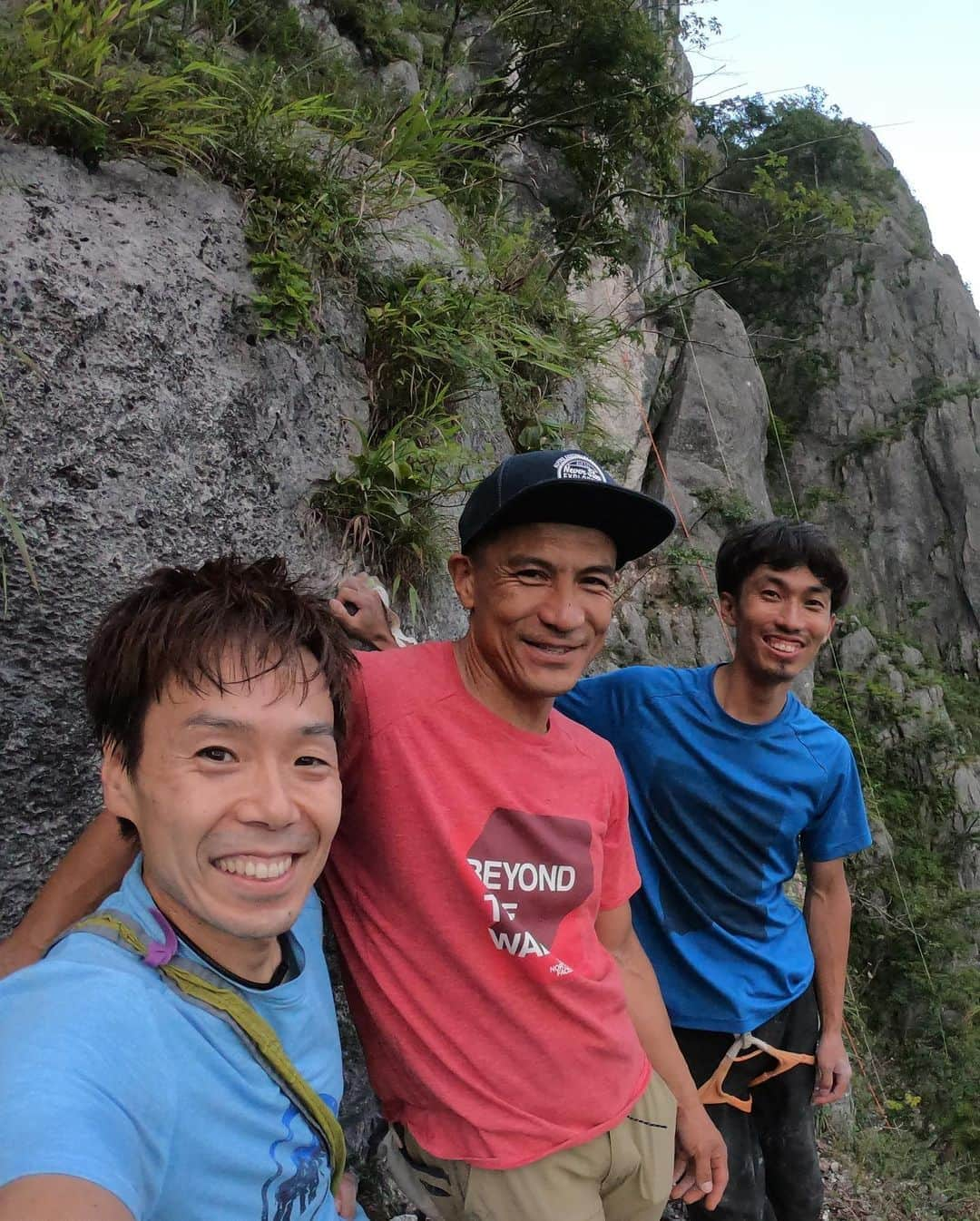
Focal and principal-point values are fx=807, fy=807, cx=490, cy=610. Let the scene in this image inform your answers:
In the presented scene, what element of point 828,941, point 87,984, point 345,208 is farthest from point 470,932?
point 345,208

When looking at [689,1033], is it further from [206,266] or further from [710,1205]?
[206,266]

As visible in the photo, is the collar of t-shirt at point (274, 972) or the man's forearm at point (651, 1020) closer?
the collar of t-shirt at point (274, 972)

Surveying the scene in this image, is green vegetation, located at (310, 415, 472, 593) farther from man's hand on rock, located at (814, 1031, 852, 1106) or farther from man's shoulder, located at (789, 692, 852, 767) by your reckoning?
man's hand on rock, located at (814, 1031, 852, 1106)

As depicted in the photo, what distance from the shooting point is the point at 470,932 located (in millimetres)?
1604

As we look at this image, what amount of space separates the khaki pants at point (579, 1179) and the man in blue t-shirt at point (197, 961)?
0.28 m

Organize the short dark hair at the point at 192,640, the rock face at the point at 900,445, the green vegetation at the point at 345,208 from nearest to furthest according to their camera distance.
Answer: the short dark hair at the point at 192,640
the green vegetation at the point at 345,208
the rock face at the point at 900,445

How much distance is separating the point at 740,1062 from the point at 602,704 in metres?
1.24

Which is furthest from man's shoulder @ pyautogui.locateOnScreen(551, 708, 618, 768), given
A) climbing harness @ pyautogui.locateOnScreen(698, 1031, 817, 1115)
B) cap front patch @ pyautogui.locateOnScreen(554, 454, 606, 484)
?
climbing harness @ pyautogui.locateOnScreen(698, 1031, 817, 1115)

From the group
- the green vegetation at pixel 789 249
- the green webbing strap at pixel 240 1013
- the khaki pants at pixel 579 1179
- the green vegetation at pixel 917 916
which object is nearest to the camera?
the green webbing strap at pixel 240 1013

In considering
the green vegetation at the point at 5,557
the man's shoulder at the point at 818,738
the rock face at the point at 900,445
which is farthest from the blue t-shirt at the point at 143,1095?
the rock face at the point at 900,445

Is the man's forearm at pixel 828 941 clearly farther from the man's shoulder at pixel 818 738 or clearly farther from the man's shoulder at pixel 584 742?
the man's shoulder at pixel 584 742

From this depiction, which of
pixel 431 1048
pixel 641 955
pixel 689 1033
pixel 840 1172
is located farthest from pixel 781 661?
pixel 840 1172

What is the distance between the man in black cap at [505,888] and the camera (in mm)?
1575

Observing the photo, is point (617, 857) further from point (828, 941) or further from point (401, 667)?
point (828, 941)
